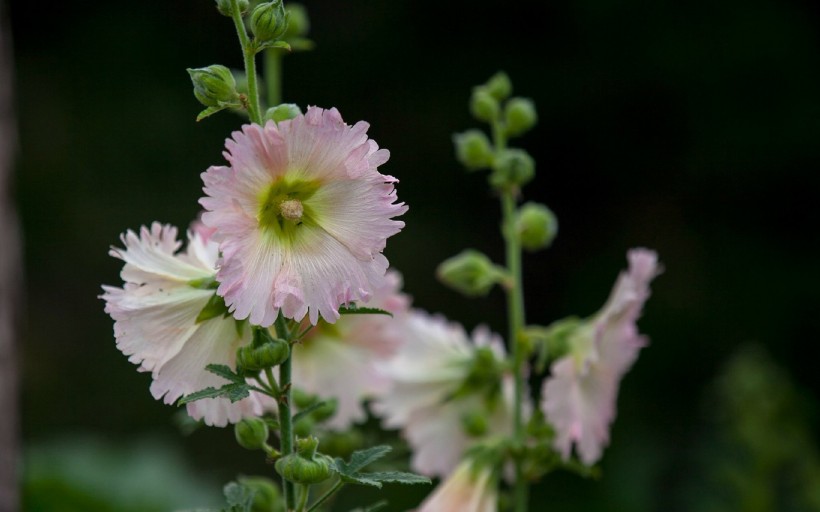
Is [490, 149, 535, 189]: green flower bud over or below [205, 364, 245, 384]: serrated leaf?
over

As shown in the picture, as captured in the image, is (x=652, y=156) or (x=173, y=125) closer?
(x=173, y=125)

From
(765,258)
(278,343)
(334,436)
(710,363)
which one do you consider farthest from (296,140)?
(765,258)

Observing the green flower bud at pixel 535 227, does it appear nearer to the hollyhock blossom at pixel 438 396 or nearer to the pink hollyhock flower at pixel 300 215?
the hollyhock blossom at pixel 438 396

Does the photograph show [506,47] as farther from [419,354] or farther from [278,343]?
[278,343]

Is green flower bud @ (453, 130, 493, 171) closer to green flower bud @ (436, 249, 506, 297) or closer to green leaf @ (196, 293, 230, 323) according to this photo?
green flower bud @ (436, 249, 506, 297)

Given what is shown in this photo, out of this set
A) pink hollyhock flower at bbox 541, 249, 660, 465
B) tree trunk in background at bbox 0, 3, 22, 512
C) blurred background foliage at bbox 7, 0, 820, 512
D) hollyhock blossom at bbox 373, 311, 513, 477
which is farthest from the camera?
blurred background foliage at bbox 7, 0, 820, 512

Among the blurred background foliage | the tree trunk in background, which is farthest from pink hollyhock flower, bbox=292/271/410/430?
the blurred background foliage

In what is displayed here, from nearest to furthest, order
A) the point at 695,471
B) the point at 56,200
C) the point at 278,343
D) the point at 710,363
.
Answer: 1. the point at 278,343
2. the point at 695,471
3. the point at 710,363
4. the point at 56,200
